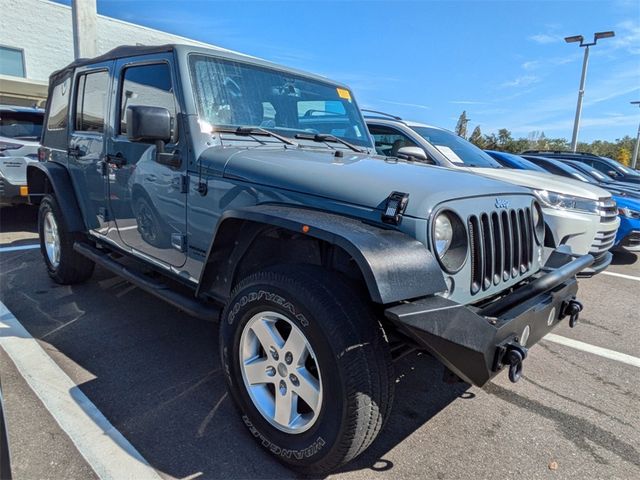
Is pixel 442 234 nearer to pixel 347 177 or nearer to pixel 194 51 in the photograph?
pixel 347 177

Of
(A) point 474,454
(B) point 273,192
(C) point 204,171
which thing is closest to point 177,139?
(C) point 204,171

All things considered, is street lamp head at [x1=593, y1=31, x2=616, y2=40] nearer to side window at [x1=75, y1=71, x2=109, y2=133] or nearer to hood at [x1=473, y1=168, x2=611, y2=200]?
hood at [x1=473, y1=168, x2=611, y2=200]

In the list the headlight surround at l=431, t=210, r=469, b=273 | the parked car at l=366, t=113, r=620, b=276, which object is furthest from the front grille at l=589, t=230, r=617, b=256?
the headlight surround at l=431, t=210, r=469, b=273

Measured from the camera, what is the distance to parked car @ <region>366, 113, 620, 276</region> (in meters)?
5.06

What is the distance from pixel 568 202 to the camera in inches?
205

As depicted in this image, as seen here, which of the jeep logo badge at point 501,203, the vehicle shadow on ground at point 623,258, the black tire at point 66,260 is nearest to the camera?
the jeep logo badge at point 501,203

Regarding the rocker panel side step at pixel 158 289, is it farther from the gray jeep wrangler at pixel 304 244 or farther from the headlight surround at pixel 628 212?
the headlight surround at pixel 628 212

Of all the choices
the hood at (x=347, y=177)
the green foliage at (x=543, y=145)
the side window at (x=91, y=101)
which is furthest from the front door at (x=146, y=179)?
the green foliage at (x=543, y=145)

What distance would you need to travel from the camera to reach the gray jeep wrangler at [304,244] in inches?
71.8

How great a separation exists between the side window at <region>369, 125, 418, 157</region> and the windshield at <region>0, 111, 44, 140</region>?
5603mm

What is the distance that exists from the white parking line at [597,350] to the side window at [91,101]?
4.04 metres

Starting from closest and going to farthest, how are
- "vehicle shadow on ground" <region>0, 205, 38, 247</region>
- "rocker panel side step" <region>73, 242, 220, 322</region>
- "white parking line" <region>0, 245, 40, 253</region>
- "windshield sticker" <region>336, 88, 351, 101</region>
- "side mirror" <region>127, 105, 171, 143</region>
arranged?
"side mirror" <region>127, 105, 171, 143</region> → "rocker panel side step" <region>73, 242, 220, 322</region> → "windshield sticker" <region>336, 88, 351, 101</region> → "white parking line" <region>0, 245, 40, 253</region> → "vehicle shadow on ground" <region>0, 205, 38, 247</region>

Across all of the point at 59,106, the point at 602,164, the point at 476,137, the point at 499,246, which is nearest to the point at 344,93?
the point at 499,246

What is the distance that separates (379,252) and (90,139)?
10.4 ft
